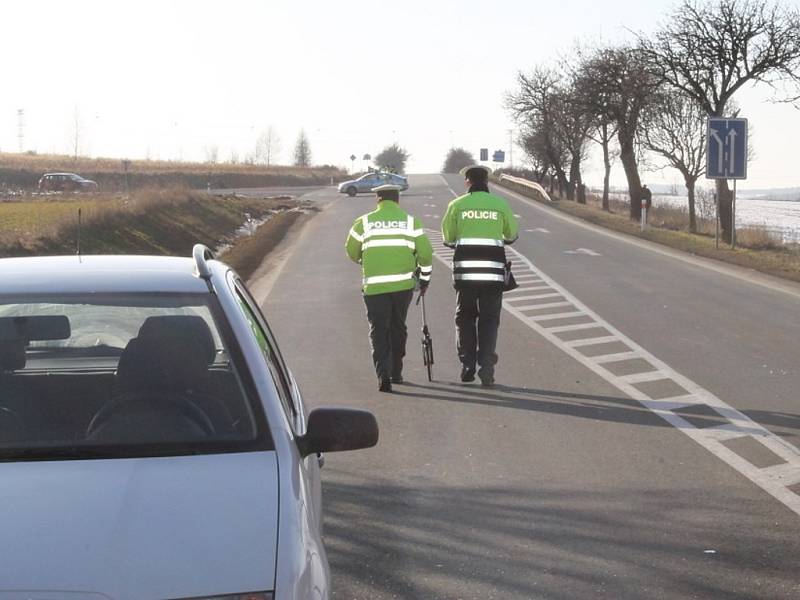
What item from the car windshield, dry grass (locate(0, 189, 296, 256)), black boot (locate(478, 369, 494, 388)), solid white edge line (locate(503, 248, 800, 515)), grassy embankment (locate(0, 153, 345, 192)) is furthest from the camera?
grassy embankment (locate(0, 153, 345, 192))

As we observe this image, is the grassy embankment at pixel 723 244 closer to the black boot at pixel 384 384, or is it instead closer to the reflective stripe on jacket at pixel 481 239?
the reflective stripe on jacket at pixel 481 239

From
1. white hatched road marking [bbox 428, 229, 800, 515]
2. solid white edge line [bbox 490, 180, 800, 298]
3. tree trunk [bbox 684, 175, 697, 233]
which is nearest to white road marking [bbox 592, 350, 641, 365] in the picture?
white hatched road marking [bbox 428, 229, 800, 515]

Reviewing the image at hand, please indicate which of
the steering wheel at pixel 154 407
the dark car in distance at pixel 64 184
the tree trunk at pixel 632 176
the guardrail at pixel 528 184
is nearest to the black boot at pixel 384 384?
the steering wheel at pixel 154 407

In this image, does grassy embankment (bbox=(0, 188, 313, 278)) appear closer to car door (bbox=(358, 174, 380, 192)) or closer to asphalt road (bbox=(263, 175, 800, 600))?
asphalt road (bbox=(263, 175, 800, 600))

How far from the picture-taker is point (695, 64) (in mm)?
37844

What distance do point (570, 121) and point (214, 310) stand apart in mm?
66264

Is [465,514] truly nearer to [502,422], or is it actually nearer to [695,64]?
[502,422]

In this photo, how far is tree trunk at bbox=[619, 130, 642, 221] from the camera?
48.9 m

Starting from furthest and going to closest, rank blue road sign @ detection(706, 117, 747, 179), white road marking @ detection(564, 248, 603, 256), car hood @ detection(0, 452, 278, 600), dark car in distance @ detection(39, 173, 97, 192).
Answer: dark car in distance @ detection(39, 173, 97, 192)
white road marking @ detection(564, 248, 603, 256)
blue road sign @ detection(706, 117, 747, 179)
car hood @ detection(0, 452, 278, 600)

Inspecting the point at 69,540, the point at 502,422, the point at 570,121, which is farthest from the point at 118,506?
the point at 570,121

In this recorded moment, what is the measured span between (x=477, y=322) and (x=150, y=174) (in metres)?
71.2

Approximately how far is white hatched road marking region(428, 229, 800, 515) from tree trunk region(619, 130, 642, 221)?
32.0 m

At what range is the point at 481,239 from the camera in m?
11.6

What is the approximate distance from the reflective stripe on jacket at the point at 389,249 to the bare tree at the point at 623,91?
1145 inches
